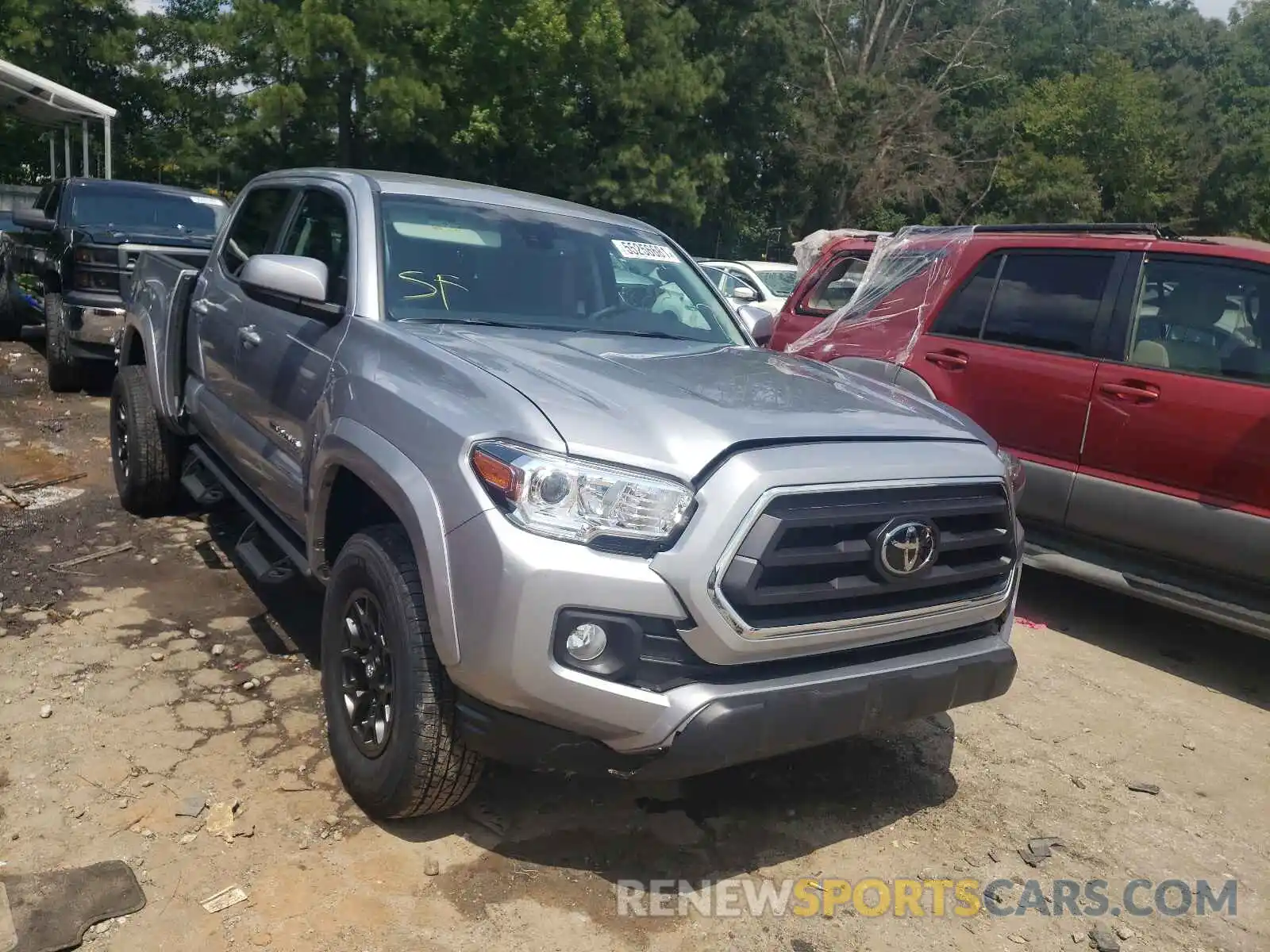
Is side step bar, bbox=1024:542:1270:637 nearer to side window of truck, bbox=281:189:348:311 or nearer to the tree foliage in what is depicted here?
side window of truck, bbox=281:189:348:311

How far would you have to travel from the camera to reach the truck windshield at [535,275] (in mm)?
3602

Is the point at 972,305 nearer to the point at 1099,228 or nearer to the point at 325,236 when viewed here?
the point at 1099,228

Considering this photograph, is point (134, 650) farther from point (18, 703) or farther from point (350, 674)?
point (350, 674)

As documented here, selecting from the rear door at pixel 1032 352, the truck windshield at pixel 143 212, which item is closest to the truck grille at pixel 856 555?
the rear door at pixel 1032 352

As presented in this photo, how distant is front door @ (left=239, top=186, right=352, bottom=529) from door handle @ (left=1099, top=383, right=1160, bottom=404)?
11.4ft

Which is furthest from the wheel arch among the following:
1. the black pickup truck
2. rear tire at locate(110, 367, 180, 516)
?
the black pickup truck

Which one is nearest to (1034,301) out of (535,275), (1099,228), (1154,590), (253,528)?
(1099,228)

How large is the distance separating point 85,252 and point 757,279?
9.47 meters

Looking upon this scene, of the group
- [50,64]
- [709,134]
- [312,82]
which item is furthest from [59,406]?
[709,134]

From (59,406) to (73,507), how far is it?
10.7 ft

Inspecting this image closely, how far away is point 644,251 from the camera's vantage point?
4344mm

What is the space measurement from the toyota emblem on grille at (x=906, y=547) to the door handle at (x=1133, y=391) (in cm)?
251

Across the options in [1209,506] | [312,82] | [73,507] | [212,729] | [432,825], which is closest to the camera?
[432,825]

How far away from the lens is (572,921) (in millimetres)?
2707
